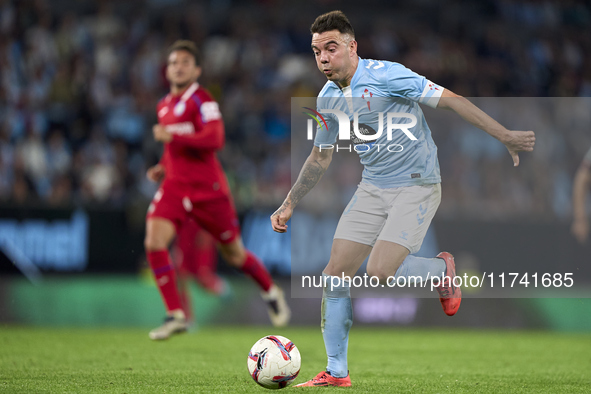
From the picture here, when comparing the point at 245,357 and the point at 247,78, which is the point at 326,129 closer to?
the point at 245,357

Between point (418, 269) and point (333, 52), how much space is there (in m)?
1.65

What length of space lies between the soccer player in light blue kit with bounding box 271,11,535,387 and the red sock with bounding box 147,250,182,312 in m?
2.37

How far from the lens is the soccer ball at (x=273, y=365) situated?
188 inches

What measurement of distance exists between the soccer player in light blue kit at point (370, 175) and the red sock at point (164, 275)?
2373 mm

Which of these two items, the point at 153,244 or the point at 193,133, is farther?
the point at 193,133

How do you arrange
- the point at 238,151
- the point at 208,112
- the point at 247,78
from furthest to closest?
the point at 247,78, the point at 238,151, the point at 208,112

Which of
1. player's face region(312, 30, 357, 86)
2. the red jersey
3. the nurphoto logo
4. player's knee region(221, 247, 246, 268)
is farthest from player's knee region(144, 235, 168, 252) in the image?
player's face region(312, 30, 357, 86)

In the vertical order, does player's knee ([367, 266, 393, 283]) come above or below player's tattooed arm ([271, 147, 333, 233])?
below

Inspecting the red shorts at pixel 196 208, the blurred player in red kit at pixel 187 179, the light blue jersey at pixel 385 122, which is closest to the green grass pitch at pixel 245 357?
the blurred player in red kit at pixel 187 179

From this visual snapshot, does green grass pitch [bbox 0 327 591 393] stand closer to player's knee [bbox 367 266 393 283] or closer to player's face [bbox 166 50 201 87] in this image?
player's knee [bbox 367 266 393 283]

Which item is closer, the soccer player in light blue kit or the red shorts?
the soccer player in light blue kit

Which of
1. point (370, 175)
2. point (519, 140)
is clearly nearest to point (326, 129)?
point (370, 175)

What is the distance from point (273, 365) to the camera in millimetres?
4781

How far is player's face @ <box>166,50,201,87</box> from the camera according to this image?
7621 mm
